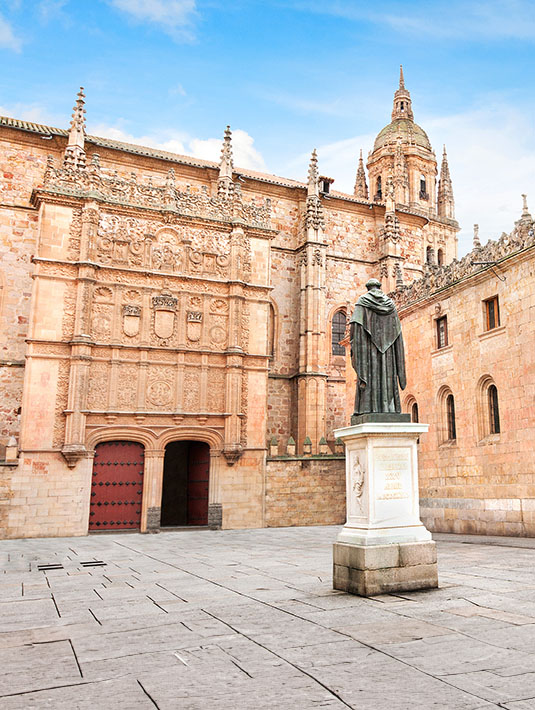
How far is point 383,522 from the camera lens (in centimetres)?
701

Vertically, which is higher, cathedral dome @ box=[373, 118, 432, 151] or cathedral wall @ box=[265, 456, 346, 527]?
cathedral dome @ box=[373, 118, 432, 151]

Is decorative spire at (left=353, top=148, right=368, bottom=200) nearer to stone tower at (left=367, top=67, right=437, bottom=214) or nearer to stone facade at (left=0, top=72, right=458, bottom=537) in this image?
stone tower at (left=367, top=67, right=437, bottom=214)

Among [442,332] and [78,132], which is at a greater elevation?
[78,132]

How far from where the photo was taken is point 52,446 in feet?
63.8

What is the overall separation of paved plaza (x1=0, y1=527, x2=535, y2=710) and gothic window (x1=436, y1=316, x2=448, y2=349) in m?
9.71

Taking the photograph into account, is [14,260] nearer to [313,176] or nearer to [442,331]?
[313,176]

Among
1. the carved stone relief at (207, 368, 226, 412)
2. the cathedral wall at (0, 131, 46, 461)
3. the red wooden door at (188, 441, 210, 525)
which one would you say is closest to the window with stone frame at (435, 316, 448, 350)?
the carved stone relief at (207, 368, 226, 412)

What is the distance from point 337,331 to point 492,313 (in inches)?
644

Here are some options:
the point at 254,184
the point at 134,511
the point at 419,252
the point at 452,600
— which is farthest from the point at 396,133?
the point at 452,600

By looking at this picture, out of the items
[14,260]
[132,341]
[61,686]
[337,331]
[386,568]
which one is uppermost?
[14,260]


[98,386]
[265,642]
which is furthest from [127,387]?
[265,642]

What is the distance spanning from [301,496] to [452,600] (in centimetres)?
1640

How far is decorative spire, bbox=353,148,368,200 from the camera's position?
54.8m

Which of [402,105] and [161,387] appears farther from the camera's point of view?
[402,105]
